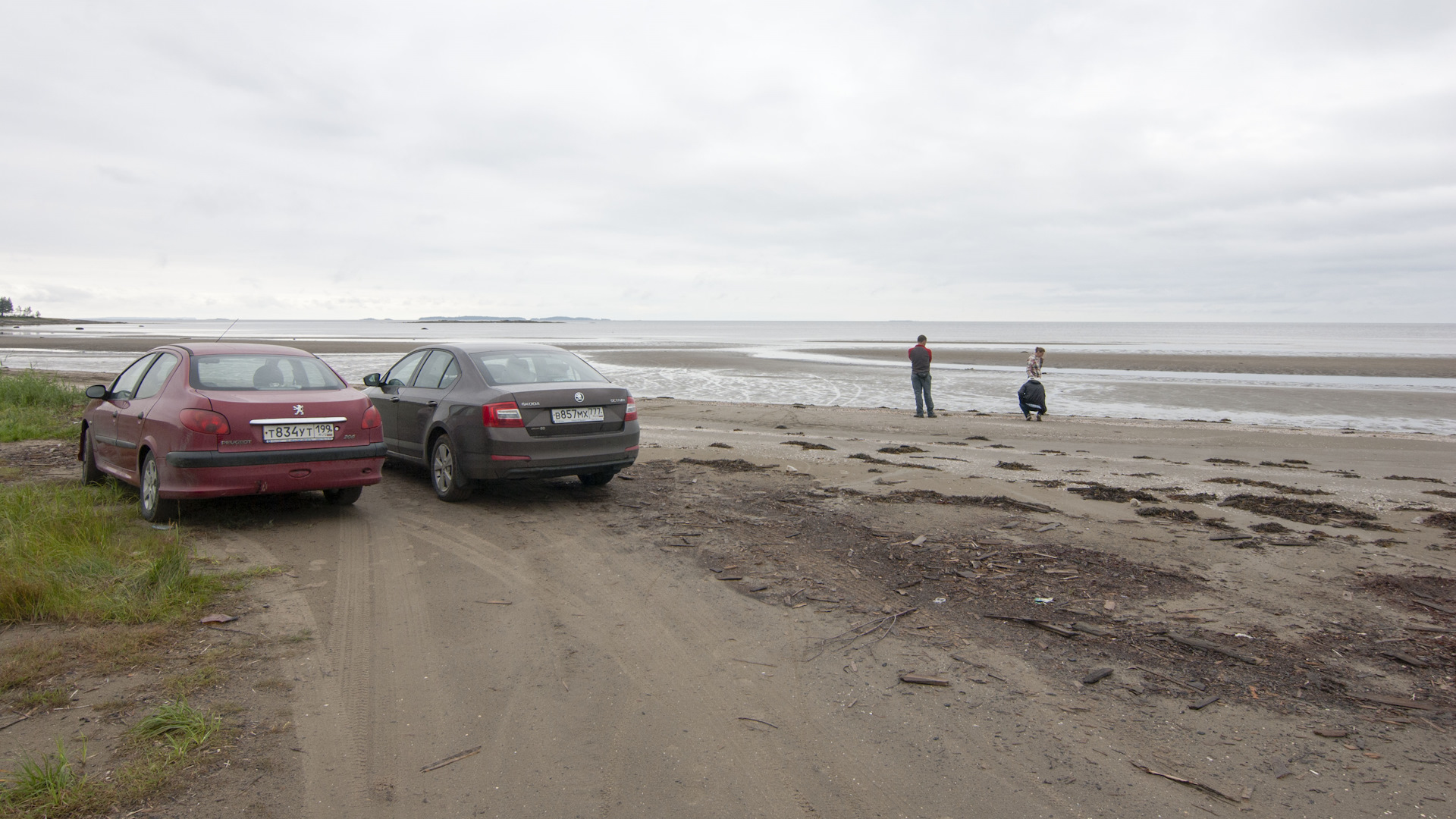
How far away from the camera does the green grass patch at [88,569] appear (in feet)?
15.6

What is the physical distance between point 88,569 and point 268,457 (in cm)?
159

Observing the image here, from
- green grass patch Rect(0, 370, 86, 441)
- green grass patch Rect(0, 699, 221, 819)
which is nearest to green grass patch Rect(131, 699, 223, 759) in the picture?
green grass patch Rect(0, 699, 221, 819)

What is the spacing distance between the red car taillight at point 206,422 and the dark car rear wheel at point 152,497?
0.58 meters

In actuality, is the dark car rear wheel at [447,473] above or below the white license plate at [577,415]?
below

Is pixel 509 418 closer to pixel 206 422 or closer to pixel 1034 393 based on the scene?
pixel 206 422

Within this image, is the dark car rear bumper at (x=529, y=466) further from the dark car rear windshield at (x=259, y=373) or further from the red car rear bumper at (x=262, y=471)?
the dark car rear windshield at (x=259, y=373)

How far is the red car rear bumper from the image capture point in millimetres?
6543

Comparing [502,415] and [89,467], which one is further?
[89,467]

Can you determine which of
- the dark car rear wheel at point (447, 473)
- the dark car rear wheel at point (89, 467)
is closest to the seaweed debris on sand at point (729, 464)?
the dark car rear wheel at point (447, 473)

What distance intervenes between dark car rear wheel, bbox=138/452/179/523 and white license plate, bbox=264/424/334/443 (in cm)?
93

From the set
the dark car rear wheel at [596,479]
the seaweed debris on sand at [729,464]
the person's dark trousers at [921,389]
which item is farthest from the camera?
the person's dark trousers at [921,389]

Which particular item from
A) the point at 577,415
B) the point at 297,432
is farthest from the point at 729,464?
the point at 297,432

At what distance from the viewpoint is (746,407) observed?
1922 cm

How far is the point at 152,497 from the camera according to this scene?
6.98 metres
